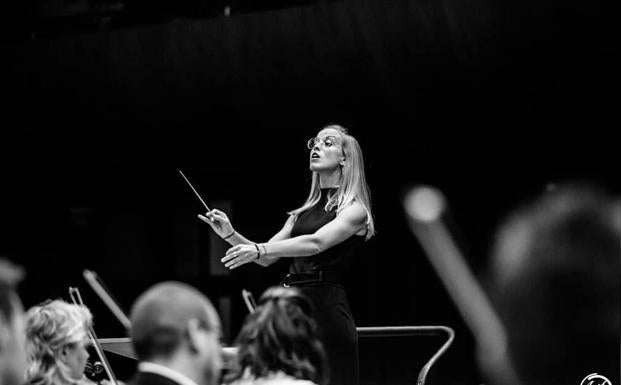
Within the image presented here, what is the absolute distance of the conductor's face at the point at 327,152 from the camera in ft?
11.2

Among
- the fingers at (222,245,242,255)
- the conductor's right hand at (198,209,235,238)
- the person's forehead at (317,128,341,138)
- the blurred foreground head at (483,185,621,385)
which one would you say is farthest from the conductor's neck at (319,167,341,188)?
the blurred foreground head at (483,185,621,385)

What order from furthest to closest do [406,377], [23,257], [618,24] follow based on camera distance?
[23,257] → [406,377] → [618,24]

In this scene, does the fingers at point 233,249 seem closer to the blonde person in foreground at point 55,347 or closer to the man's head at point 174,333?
the blonde person in foreground at point 55,347

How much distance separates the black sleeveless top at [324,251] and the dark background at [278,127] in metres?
2.16

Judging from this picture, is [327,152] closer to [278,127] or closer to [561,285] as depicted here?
[278,127]

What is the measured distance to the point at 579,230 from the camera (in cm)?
557

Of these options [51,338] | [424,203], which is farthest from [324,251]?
[424,203]

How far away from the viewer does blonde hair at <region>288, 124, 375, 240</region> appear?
3350 mm

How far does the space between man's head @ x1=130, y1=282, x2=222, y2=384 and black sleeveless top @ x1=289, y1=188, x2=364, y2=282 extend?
165cm

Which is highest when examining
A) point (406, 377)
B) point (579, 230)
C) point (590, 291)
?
point (579, 230)

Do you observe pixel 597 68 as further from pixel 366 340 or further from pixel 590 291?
pixel 366 340

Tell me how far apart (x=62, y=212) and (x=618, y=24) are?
415 centimetres

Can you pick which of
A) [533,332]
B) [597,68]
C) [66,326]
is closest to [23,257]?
[533,332]

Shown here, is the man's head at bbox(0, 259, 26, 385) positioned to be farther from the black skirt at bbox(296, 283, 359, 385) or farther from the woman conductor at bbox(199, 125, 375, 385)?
the black skirt at bbox(296, 283, 359, 385)
